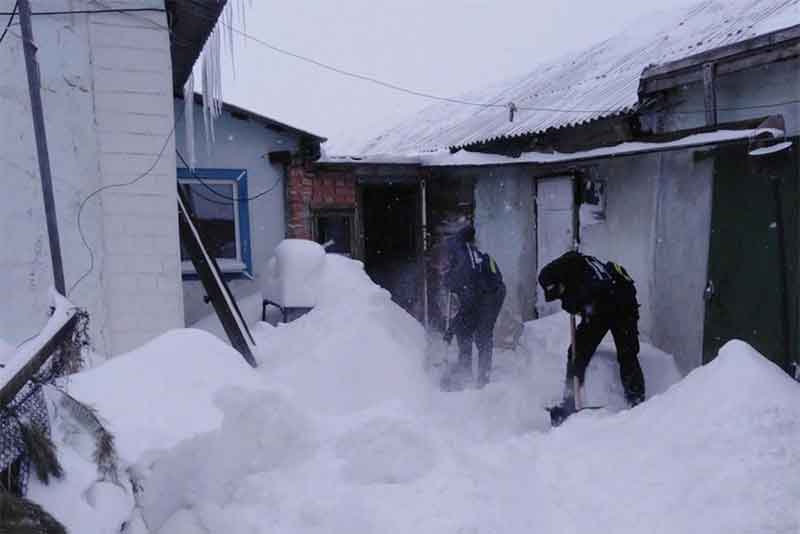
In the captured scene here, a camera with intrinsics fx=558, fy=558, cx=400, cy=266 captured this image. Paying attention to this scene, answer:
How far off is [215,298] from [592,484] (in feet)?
12.4

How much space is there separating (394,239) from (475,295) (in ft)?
15.1

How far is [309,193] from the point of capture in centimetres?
814

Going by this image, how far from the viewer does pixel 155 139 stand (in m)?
4.96

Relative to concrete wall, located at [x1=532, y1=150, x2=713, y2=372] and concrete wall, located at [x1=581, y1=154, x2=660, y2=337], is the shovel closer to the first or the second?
concrete wall, located at [x1=532, y1=150, x2=713, y2=372]

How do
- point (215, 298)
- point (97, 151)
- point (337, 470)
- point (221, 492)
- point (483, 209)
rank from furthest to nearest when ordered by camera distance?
point (483, 209) < point (215, 298) < point (97, 151) < point (337, 470) < point (221, 492)

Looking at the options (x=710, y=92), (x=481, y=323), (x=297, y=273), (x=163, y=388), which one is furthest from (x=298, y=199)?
(x=163, y=388)

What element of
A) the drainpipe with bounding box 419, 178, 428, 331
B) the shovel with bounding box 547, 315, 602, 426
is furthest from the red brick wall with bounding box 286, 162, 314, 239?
the shovel with bounding box 547, 315, 602, 426

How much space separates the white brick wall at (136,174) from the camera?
4.82 m

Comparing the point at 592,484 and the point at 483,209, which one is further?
the point at 483,209

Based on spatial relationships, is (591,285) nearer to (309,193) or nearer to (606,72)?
(606,72)

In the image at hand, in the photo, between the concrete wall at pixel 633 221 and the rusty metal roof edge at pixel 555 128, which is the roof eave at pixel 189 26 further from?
the concrete wall at pixel 633 221

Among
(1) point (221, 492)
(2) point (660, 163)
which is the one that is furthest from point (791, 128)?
(1) point (221, 492)

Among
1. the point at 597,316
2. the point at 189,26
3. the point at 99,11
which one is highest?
the point at 189,26

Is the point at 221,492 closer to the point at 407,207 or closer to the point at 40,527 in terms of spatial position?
the point at 40,527
